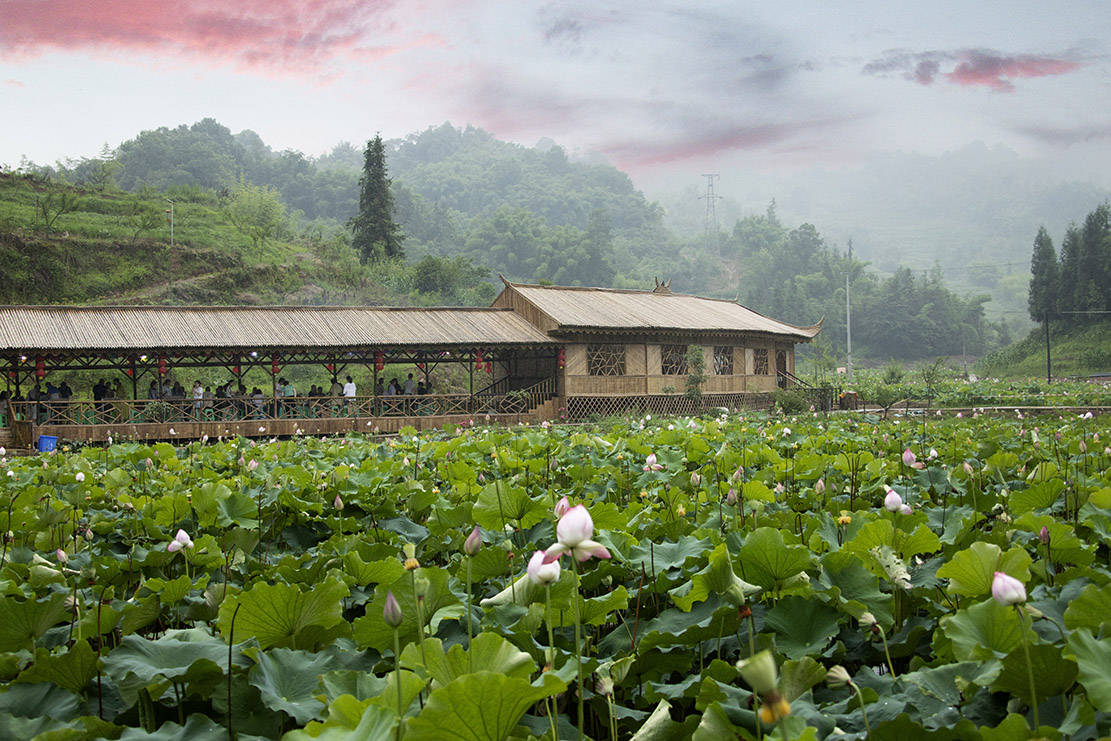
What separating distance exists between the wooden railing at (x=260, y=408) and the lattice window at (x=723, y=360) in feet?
22.1

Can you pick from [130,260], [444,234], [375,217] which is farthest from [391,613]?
[444,234]

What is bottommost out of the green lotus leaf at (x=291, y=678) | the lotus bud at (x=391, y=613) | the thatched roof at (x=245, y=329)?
the green lotus leaf at (x=291, y=678)

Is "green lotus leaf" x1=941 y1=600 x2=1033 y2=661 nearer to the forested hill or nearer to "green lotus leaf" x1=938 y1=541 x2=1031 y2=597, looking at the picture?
"green lotus leaf" x1=938 y1=541 x2=1031 y2=597

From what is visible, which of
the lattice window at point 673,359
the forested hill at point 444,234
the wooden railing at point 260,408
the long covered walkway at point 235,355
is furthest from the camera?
the forested hill at point 444,234

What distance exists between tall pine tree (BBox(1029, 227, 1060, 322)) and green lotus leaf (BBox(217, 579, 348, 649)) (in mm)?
66940

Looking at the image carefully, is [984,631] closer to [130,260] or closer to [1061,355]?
[130,260]

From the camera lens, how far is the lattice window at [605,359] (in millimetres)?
24703

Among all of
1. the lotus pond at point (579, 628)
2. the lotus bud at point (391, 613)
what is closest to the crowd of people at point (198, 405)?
the lotus pond at point (579, 628)

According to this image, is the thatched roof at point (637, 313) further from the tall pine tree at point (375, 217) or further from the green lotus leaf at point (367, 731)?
the tall pine tree at point (375, 217)

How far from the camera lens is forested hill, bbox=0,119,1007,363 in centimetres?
4281

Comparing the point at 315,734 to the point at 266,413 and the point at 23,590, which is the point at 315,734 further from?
the point at 266,413

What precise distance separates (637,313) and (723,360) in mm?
4068

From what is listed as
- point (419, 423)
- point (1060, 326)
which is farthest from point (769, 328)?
point (1060, 326)

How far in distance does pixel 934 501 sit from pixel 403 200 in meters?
78.4
